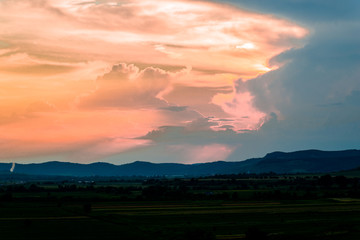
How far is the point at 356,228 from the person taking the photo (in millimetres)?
76250

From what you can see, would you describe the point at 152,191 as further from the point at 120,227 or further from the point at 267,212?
the point at 120,227

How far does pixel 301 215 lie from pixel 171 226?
31.1 metres

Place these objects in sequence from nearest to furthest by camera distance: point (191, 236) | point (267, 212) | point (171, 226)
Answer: point (191, 236) < point (171, 226) < point (267, 212)

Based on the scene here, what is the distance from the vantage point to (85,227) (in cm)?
8312

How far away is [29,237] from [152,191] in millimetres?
128927

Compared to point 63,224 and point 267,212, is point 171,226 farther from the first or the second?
point 267,212

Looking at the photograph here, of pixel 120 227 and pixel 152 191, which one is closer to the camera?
pixel 120 227

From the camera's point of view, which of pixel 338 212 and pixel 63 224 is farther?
pixel 338 212

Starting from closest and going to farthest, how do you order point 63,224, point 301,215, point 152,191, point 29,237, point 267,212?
point 29,237, point 63,224, point 301,215, point 267,212, point 152,191

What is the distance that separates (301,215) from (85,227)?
42.7m

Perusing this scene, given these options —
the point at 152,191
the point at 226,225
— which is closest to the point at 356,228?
the point at 226,225

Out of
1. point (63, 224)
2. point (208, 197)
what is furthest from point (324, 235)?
point (208, 197)

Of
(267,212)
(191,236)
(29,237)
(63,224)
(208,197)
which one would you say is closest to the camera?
(191,236)

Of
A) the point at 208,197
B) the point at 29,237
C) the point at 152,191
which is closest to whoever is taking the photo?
the point at 29,237
